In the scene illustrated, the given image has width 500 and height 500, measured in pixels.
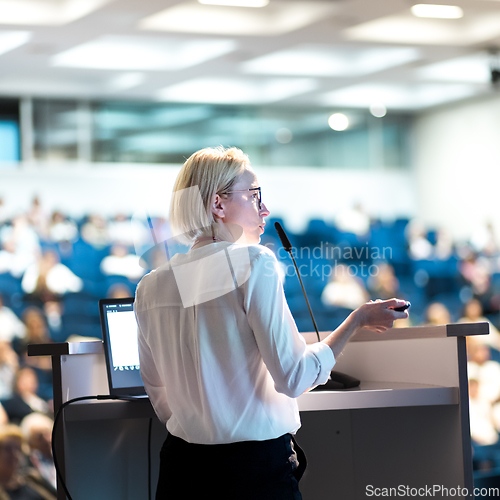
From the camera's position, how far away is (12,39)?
4.48 meters

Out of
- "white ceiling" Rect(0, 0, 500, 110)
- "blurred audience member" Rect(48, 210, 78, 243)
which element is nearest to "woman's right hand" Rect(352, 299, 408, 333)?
"white ceiling" Rect(0, 0, 500, 110)

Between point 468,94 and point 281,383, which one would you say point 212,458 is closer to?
point 281,383

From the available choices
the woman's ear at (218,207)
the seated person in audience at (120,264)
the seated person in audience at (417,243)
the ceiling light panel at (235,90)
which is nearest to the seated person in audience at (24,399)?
the seated person in audience at (120,264)

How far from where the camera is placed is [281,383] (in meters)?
0.96

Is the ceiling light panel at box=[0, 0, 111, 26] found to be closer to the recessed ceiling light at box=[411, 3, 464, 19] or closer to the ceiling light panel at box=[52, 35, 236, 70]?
the ceiling light panel at box=[52, 35, 236, 70]

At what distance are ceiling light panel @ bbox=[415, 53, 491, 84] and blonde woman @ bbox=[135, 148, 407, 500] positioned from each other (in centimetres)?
491

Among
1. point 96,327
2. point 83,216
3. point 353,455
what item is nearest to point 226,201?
point 353,455

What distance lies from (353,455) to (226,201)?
964 mm

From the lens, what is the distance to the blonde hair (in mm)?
1060

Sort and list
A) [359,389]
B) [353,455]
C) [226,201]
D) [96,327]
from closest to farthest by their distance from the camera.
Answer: [226,201], [359,389], [353,455], [96,327]

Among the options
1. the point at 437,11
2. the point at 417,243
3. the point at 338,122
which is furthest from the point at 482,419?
the point at 437,11

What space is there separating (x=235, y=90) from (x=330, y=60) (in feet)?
3.06

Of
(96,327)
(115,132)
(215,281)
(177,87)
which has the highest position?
(177,87)

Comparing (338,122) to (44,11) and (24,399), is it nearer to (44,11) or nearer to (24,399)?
(44,11)
